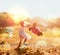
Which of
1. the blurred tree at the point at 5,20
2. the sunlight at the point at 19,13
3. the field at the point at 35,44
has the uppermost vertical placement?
the sunlight at the point at 19,13

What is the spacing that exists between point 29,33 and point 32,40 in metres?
0.08

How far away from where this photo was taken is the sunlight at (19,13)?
2293 mm

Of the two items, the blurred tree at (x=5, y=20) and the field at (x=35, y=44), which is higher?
the blurred tree at (x=5, y=20)

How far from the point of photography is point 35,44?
225 centimetres

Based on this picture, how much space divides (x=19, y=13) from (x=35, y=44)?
38 centimetres

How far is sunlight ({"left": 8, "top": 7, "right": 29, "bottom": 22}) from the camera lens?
2.29m

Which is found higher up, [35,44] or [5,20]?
[5,20]

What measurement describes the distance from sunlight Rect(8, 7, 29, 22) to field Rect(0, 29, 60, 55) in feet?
0.48

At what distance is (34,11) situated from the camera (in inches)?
90.8

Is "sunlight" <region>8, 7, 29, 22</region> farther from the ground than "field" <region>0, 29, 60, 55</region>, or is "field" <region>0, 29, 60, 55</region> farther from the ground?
"sunlight" <region>8, 7, 29, 22</region>

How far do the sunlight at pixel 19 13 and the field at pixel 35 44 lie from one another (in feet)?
0.48

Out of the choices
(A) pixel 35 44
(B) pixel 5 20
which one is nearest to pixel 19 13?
(B) pixel 5 20

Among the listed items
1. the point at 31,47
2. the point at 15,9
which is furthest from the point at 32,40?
the point at 15,9

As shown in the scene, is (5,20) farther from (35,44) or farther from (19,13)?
(35,44)
